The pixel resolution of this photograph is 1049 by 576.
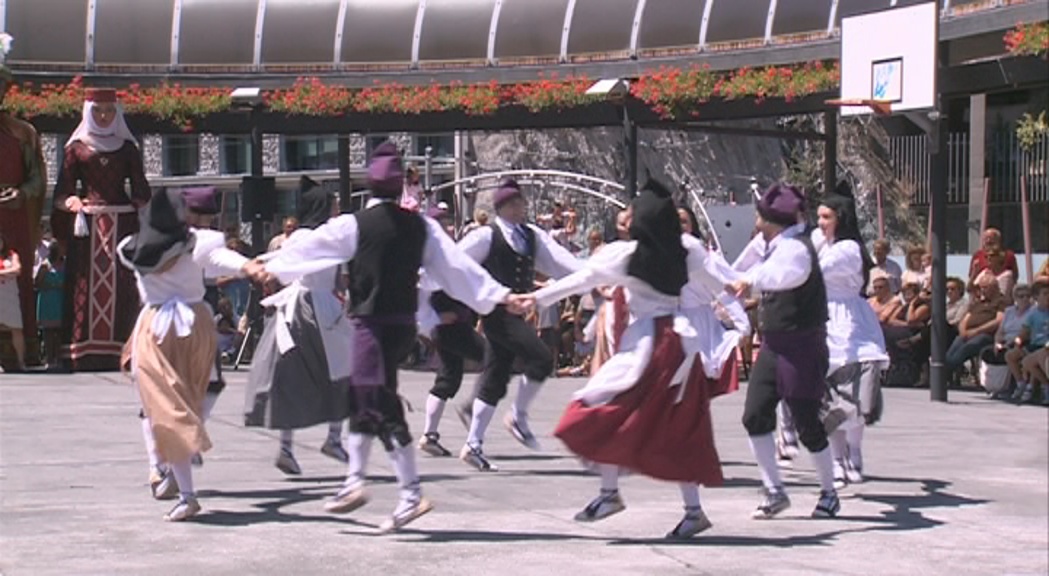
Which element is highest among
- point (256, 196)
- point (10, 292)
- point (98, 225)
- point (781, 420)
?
point (256, 196)

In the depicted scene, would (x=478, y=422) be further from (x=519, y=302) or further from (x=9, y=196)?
(x=9, y=196)

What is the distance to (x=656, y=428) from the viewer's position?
7.93 meters

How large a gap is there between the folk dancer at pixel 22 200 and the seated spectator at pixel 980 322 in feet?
30.5

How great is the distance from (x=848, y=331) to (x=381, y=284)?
10.8ft

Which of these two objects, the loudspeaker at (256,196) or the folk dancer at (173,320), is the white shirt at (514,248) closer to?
the folk dancer at (173,320)

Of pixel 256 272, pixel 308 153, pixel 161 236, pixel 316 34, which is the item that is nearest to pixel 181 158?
pixel 308 153

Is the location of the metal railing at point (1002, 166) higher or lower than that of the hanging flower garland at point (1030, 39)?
lower

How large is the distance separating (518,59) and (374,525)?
507 inches

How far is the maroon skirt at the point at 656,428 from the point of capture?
25.8 ft

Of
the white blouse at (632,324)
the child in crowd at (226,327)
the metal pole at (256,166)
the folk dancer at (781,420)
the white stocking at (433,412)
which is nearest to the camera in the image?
the white blouse at (632,324)

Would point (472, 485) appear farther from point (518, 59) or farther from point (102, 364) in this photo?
point (518, 59)

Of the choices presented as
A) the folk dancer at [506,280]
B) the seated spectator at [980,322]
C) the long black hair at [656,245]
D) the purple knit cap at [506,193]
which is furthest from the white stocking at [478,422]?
the seated spectator at [980,322]

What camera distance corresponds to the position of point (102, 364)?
1791 centimetres

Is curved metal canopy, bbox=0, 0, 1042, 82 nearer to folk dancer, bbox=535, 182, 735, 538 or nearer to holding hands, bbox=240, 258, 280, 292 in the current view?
holding hands, bbox=240, 258, 280, 292
